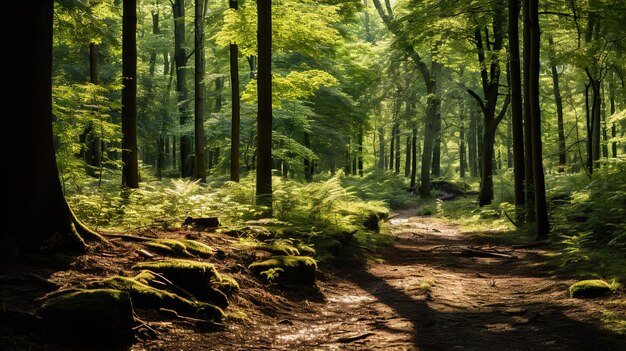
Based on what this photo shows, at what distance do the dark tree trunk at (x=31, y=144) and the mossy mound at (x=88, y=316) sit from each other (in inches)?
48.2

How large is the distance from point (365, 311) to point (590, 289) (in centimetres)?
288

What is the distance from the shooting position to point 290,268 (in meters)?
7.50

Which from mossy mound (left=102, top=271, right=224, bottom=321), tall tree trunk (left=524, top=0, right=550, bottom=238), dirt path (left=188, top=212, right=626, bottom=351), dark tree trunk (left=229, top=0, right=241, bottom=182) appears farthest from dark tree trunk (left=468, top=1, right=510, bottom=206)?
mossy mound (left=102, top=271, right=224, bottom=321)

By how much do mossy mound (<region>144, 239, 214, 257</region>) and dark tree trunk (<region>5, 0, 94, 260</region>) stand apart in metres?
1.27

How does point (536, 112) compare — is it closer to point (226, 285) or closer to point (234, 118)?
point (234, 118)

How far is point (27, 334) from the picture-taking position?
391 cm

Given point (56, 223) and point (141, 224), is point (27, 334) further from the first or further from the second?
point (141, 224)

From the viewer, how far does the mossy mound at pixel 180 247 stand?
6660 mm

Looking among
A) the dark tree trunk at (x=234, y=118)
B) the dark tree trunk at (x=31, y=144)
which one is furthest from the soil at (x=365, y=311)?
the dark tree trunk at (x=234, y=118)

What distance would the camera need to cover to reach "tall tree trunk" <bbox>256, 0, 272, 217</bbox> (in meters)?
10.8

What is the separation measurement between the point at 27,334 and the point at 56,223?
1959 mm

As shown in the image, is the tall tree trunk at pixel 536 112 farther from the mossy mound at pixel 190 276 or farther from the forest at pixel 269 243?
the mossy mound at pixel 190 276

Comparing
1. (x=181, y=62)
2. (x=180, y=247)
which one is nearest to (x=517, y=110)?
Result: (x=180, y=247)

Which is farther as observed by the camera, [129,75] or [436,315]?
[129,75]
